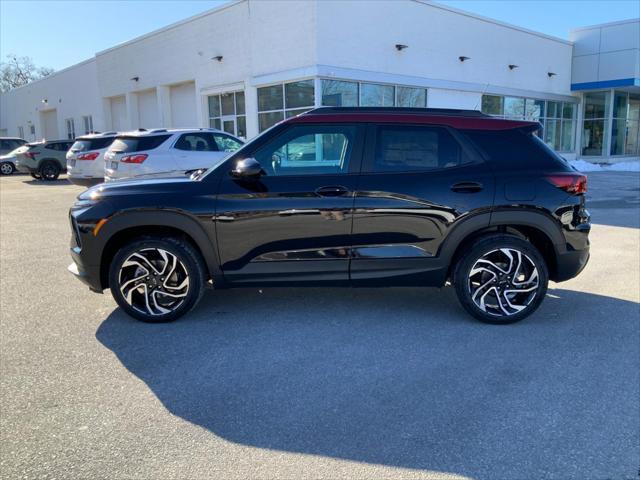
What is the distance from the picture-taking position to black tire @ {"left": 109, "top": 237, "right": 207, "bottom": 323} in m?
4.59

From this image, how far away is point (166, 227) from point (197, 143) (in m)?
7.77

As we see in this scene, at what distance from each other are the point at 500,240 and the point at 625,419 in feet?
6.10

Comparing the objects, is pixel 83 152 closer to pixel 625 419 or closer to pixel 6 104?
pixel 625 419

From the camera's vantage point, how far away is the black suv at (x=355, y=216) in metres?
4.50

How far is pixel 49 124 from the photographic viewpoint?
139 ft

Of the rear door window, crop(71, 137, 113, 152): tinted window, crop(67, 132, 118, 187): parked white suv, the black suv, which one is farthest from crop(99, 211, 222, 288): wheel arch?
crop(71, 137, 113, 152): tinted window

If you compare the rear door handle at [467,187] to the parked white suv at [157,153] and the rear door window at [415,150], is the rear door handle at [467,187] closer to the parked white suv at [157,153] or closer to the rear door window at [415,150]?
the rear door window at [415,150]

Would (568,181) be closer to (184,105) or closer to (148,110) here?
(184,105)

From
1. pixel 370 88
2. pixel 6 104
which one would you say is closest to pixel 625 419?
pixel 370 88

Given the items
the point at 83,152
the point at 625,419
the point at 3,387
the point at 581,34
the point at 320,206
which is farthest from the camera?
the point at 581,34

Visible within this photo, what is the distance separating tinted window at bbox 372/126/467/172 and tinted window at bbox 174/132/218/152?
319 inches

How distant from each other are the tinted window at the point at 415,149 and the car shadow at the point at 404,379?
144 centimetres

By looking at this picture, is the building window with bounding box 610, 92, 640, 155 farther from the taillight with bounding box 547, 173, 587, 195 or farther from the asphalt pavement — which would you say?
the taillight with bounding box 547, 173, 587, 195

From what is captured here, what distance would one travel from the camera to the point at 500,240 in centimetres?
460
